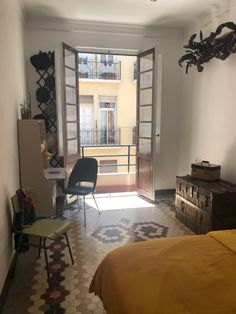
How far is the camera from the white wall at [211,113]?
329 cm

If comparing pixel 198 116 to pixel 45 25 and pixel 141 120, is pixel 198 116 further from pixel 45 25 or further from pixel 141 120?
pixel 45 25

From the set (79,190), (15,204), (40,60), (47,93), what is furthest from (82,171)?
(40,60)

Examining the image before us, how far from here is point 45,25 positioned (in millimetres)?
3971

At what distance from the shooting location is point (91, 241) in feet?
9.94

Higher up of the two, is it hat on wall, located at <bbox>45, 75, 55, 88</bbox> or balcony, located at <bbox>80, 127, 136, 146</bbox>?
hat on wall, located at <bbox>45, 75, 55, 88</bbox>

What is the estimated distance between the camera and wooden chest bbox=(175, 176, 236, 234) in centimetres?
285

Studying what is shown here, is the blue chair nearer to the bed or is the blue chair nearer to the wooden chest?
the wooden chest

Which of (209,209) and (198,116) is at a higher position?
(198,116)

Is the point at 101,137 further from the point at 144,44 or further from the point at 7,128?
the point at 7,128

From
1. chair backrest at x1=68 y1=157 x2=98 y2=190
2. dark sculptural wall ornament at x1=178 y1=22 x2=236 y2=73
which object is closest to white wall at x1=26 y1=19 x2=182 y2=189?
dark sculptural wall ornament at x1=178 y1=22 x2=236 y2=73

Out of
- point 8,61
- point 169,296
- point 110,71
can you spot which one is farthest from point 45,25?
point 110,71

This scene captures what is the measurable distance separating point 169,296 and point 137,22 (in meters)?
3.90

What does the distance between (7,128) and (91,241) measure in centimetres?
151

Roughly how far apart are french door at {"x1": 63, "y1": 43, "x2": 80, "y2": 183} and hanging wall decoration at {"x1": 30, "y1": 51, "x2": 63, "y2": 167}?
0.24m
